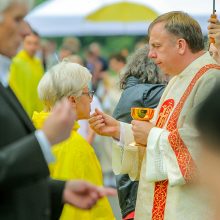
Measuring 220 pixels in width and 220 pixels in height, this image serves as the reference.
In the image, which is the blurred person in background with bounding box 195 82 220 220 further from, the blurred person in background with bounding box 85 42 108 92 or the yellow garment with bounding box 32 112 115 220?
the blurred person in background with bounding box 85 42 108 92

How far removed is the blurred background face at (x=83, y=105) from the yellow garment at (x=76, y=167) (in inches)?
10.0

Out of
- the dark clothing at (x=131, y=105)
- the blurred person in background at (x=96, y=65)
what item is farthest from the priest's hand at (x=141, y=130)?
the blurred person in background at (x=96, y=65)

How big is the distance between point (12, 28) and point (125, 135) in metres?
2.26

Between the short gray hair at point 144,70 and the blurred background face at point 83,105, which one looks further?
the short gray hair at point 144,70

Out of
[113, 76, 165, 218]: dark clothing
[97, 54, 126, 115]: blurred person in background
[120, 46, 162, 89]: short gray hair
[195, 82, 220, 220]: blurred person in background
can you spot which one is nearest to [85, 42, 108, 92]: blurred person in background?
[97, 54, 126, 115]: blurred person in background

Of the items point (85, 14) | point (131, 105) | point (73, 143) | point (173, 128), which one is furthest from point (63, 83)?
point (85, 14)

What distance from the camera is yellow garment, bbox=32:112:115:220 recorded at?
548 centimetres

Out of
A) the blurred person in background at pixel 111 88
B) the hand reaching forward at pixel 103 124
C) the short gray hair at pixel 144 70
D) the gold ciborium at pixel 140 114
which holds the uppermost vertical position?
the gold ciborium at pixel 140 114

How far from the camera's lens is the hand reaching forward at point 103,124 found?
5.89 meters

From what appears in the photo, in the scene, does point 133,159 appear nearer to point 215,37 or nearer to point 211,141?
point 215,37

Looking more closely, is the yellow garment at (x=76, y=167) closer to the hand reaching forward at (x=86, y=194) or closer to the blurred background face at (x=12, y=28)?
the hand reaching forward at (x=86, y=194)

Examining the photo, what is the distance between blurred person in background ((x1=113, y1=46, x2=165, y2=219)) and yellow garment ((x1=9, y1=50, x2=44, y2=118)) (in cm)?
206

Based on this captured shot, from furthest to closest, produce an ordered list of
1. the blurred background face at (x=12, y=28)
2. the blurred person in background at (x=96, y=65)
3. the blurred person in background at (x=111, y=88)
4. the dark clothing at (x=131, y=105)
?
the blurred person in background at (x=96, y=65) < the blurred person in background at (x=111, y=88) < the dark clothing at (x=131, y=105) < the blurred background face at (x=12, y=28)

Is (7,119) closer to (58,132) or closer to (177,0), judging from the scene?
(58,132)
